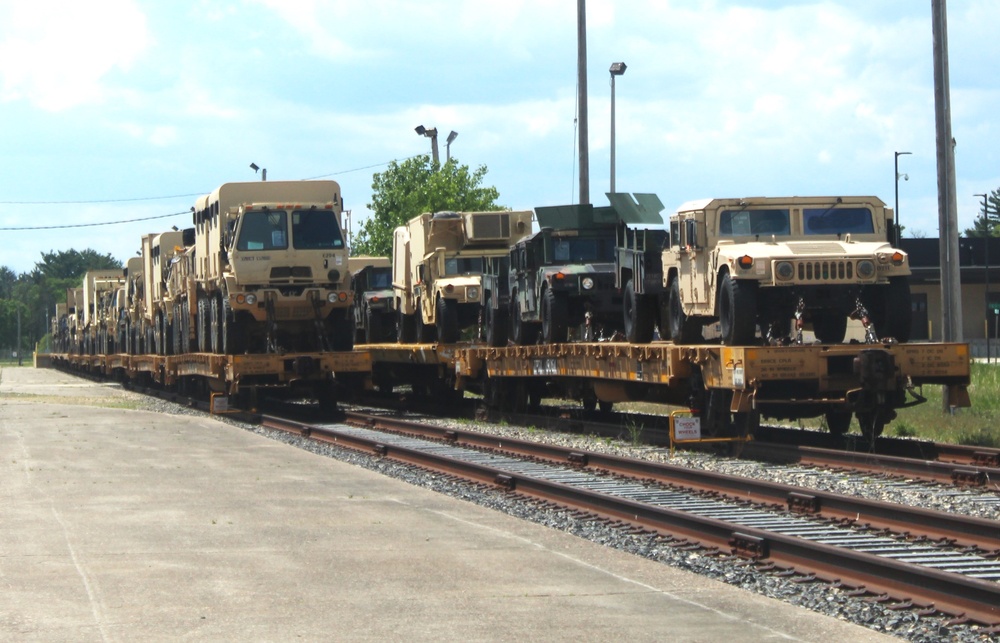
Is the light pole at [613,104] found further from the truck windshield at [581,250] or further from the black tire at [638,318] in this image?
the black tire at [638,318]

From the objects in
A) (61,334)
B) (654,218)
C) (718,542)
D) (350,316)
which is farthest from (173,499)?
(61,334)

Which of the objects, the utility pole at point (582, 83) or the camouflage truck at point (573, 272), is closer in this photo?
the camouflage truck at point (573, 272)

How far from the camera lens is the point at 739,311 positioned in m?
14.8

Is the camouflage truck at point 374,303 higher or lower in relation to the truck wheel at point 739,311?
higher

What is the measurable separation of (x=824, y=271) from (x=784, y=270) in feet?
1.48

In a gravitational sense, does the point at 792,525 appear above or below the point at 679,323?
below

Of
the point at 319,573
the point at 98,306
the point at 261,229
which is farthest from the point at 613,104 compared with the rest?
the point at 319,573

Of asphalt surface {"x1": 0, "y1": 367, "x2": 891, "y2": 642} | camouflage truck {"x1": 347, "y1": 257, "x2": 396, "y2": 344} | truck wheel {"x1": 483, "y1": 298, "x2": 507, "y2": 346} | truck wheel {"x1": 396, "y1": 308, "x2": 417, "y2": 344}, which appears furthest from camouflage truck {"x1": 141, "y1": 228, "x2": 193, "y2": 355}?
asphalt surface {"x1": 0, "y1": 367, "x2": 891, "y2": 642}

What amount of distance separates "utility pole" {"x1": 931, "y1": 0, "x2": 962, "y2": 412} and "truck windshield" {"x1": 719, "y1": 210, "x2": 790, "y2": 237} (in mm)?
5270

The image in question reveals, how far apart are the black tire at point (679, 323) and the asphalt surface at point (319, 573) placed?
4461mm

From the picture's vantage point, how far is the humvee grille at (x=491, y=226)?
26094mm

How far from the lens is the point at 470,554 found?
31.0 feet

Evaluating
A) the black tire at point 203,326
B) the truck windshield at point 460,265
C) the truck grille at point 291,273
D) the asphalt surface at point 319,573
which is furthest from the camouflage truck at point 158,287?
the asphalt surface at point 319,573

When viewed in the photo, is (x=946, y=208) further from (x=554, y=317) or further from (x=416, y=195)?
(x=416, y=195)
